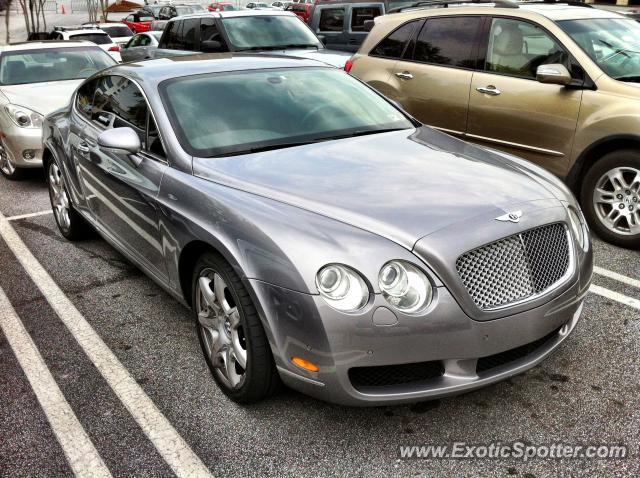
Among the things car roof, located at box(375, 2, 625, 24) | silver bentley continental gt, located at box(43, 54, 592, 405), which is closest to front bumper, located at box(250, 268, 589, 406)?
silver bentley continental gt, located at box(43, 54, 592, 405)

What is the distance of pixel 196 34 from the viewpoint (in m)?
10.2

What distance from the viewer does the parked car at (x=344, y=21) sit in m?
11.9

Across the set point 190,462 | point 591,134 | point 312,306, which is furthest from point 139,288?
point 591,134

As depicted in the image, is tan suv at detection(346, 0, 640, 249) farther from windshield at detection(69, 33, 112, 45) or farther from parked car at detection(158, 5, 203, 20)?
parked car at detection(158, 5, 203, 20)

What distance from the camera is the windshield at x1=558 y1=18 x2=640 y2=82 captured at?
196 inches

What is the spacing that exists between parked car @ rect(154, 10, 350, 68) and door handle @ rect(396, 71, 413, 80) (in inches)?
114

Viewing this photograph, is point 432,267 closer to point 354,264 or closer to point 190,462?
point 354,264

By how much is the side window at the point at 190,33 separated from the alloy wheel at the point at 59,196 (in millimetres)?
5356

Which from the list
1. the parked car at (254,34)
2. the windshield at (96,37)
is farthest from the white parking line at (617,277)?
the windshield at (96,37)

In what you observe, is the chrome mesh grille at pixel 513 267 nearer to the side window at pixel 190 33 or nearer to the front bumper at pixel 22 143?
the front bumper at pixel 22 143

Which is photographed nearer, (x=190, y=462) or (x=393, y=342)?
(x=393, y=342)

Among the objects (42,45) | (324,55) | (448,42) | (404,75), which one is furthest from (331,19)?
→ (448,42)

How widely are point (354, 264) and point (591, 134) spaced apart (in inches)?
125

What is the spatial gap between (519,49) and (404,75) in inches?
48.3
